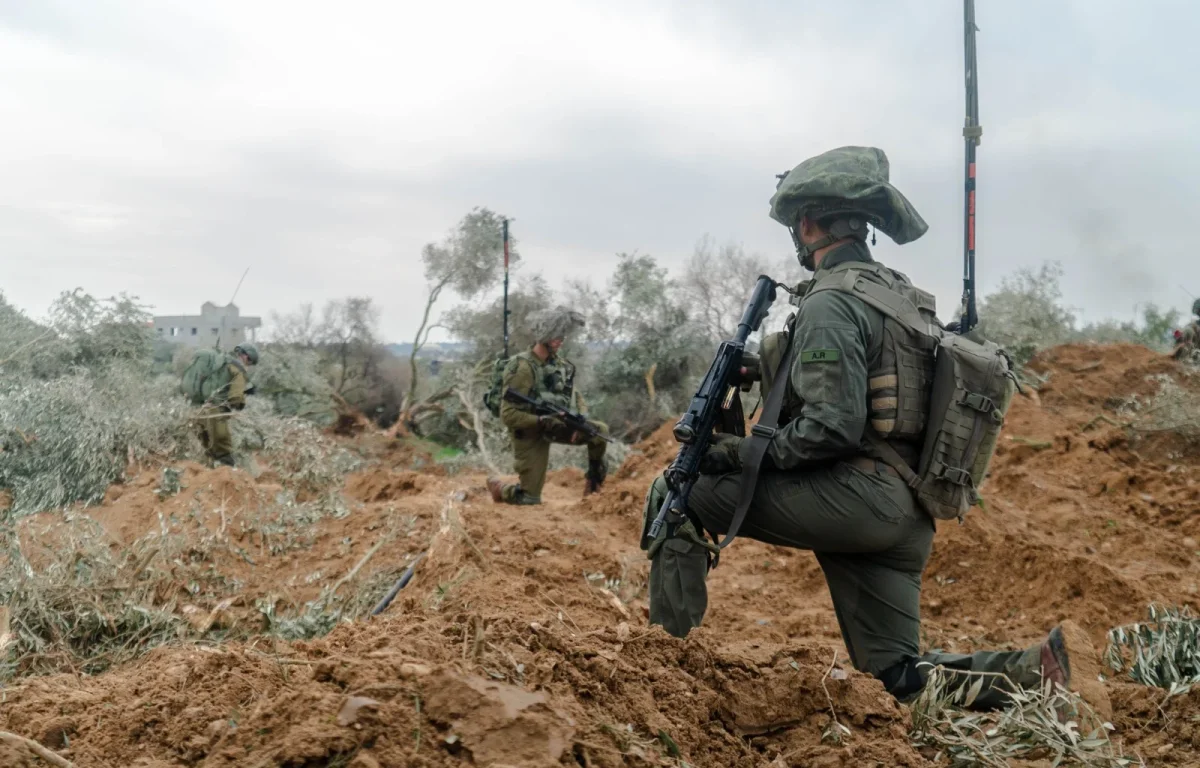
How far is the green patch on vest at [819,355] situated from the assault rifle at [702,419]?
280mm

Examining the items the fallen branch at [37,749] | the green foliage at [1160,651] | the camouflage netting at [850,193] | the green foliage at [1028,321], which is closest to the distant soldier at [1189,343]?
the green foliage at [1028,321]

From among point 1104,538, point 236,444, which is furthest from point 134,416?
point 1104,538

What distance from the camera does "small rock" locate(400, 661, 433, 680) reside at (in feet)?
6.68

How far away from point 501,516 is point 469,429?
842 centimetres

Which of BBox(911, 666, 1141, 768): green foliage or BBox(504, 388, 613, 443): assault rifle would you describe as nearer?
BBox(911, 666, 1141, 768): green foliage

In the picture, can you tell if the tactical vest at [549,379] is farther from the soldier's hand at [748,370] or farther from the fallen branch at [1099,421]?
the fallen branch at [1099,421]

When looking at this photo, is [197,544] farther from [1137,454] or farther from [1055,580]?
[1137,454]

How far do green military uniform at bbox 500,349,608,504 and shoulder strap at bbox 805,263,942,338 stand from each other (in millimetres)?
4973

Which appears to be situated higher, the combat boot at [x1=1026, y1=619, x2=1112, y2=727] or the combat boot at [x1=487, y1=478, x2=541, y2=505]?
the combat boot at [x1=1026, y1=619, x2=1112, y2=727]

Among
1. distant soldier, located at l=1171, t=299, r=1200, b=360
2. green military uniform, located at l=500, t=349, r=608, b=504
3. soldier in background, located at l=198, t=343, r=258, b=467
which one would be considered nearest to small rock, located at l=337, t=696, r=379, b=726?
green military uniform, located at l=500, t=349, r=608, b=504

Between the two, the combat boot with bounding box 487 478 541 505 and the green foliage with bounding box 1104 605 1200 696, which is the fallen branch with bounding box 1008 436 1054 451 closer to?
the combat boot with bounding box 487 478 541 505

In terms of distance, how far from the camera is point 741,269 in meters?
15.4

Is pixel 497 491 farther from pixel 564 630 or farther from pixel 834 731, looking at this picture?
pixel 834 731

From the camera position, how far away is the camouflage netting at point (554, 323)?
7934 millimetres
